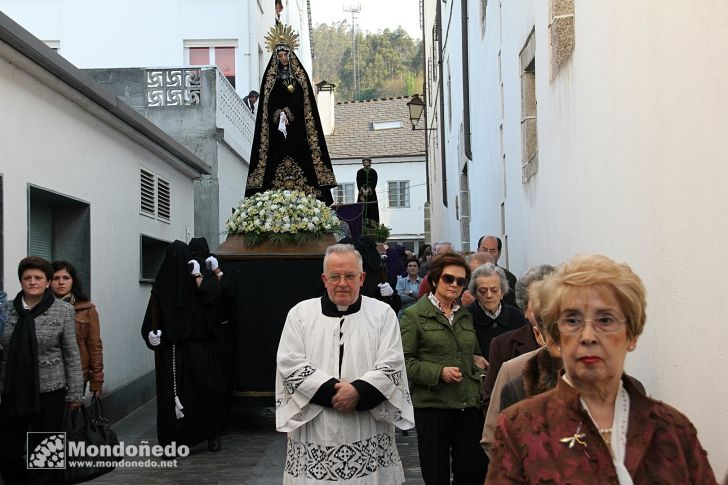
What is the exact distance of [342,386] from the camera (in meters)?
5.16

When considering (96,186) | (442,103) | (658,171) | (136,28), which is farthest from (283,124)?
(442,103)

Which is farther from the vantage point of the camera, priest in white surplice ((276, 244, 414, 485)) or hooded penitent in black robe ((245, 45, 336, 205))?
hooded penitent in black robe ((245, 45, 336, 205))

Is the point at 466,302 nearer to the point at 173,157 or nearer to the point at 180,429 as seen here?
the point at 180,429

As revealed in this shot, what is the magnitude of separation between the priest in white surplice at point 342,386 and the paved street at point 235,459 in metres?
3.13

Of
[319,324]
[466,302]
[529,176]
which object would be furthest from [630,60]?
[529,176]

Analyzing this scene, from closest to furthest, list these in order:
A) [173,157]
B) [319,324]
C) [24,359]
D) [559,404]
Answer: [559,404]
[319,324]
[24,359]
[173,157]

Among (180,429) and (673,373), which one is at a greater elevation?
(673,373)

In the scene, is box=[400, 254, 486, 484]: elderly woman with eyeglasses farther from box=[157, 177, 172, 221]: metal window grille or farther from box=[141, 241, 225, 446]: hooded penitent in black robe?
box=[157, 177, 172, 221]: metal window grille

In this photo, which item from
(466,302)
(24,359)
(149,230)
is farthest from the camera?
(149,230)

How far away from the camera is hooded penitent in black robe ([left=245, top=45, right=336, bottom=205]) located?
12125 millimetres

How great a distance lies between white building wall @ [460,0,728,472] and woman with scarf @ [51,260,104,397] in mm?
4130

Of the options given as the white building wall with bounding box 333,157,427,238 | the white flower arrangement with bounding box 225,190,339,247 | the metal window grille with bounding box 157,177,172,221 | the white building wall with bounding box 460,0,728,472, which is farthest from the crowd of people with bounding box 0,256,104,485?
the white building wall with bounding box 333,157,427,238

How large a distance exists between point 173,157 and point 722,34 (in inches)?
480

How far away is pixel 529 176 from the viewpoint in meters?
10.3
